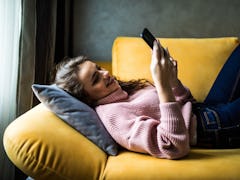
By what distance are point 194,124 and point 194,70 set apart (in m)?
0.49

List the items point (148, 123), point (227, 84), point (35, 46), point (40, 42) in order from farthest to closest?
point (40, 42)
point (35, 46)
point (227, 84)
point (148, 123)

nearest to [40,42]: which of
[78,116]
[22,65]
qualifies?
[22,65]

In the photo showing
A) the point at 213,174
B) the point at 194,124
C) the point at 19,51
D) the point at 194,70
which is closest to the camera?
the point at 213,174

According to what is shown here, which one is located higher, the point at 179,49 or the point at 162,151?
the point at 179,49

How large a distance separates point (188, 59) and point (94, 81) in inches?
24.9

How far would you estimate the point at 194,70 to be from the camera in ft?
5.89

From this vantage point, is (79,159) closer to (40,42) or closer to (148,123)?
(148,123)

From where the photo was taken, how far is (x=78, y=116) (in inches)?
49.7

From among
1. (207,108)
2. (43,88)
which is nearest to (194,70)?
(207,108)

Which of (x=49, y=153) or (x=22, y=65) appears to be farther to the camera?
(x=22, y=65)

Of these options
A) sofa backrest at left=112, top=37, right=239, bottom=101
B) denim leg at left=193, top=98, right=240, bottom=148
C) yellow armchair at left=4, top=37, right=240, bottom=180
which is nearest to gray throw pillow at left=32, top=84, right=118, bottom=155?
yellow armchair at left=4, top=37, right=240, bottom=180

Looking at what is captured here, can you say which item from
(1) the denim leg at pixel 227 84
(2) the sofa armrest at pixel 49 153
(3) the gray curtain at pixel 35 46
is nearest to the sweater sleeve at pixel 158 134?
(2) the sofa armrest at pixel 49 153

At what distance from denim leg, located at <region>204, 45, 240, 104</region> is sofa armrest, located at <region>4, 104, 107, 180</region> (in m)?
0.69

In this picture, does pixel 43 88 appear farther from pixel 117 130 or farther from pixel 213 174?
pixel 213 174
